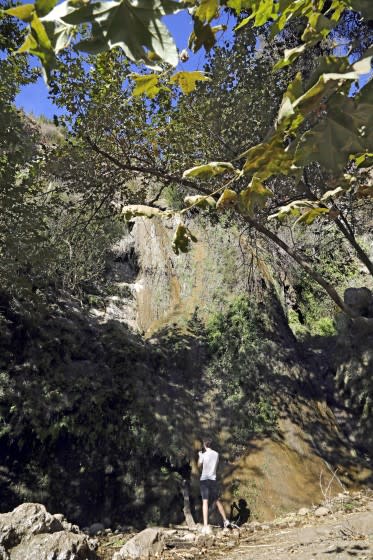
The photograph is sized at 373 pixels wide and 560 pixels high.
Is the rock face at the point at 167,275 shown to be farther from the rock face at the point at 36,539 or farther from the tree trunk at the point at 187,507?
the rock face at the point at 36,539

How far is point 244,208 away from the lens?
186 centimetres

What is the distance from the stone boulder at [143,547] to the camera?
212 inches

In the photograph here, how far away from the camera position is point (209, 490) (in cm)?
775

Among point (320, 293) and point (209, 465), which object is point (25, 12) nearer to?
point (209, 465)

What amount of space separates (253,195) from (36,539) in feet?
15.5

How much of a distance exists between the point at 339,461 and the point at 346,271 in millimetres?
7354

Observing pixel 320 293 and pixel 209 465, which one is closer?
pixel 209 465

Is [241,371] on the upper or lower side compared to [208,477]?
upper

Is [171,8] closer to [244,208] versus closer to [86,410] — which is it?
[244,208]

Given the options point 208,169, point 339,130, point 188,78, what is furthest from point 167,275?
point 339,130

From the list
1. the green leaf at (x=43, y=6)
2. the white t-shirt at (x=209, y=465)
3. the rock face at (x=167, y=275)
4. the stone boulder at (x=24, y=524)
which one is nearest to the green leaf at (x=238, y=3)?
the green leaf at (x=43, y=6)

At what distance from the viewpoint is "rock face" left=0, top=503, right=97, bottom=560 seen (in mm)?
4578

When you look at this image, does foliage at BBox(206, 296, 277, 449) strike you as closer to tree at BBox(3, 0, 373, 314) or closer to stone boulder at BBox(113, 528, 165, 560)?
stone boulder at BBox(113, 528, 165, 560)

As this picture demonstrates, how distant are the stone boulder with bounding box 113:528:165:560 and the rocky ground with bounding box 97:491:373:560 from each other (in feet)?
0.10
